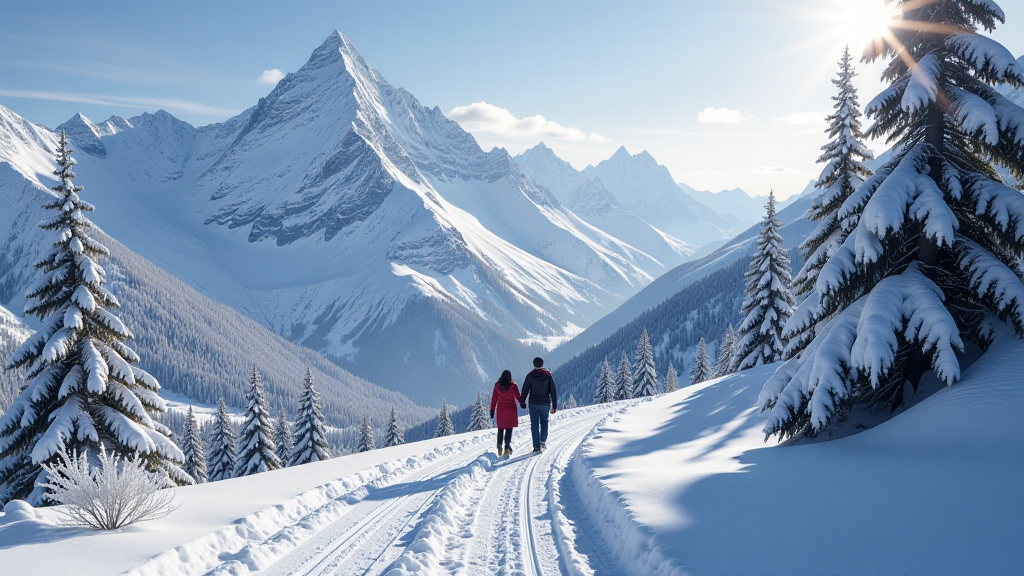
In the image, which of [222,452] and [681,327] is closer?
[222,452]

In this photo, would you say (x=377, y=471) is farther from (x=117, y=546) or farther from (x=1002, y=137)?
(x=1002, y=137)

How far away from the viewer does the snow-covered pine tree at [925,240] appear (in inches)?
324

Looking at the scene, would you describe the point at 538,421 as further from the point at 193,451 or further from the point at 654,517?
the point at 193,451

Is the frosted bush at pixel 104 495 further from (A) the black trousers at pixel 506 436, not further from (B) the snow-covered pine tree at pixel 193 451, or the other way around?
(B) the snow-covered pine tree at pixel 193 451

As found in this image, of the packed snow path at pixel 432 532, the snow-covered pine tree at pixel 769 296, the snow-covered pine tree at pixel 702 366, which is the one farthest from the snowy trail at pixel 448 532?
the snow-covered pine tree at pixel 702 366

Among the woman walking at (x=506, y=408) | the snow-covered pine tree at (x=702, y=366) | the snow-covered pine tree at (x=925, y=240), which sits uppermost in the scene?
the snow-covered pine tree at (x=925, y=240)

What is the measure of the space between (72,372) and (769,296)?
30670 millimetres

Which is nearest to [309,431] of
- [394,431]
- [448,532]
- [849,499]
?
[394,431]

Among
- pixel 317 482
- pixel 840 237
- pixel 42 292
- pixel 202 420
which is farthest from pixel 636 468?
pixel 202 420

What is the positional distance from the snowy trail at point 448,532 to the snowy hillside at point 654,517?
30 millimetres

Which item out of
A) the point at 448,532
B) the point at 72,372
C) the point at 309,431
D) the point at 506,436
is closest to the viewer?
the point at 448,532

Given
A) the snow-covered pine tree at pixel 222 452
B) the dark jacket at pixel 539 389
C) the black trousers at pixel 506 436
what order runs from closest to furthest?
the black trousers at pixel 506 436 → the dark jacket at pixel 539 389 → the snow-covered pine tree at pixel 222 452

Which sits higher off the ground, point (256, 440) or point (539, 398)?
point (539, 398)

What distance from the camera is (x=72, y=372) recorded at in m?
15.2
